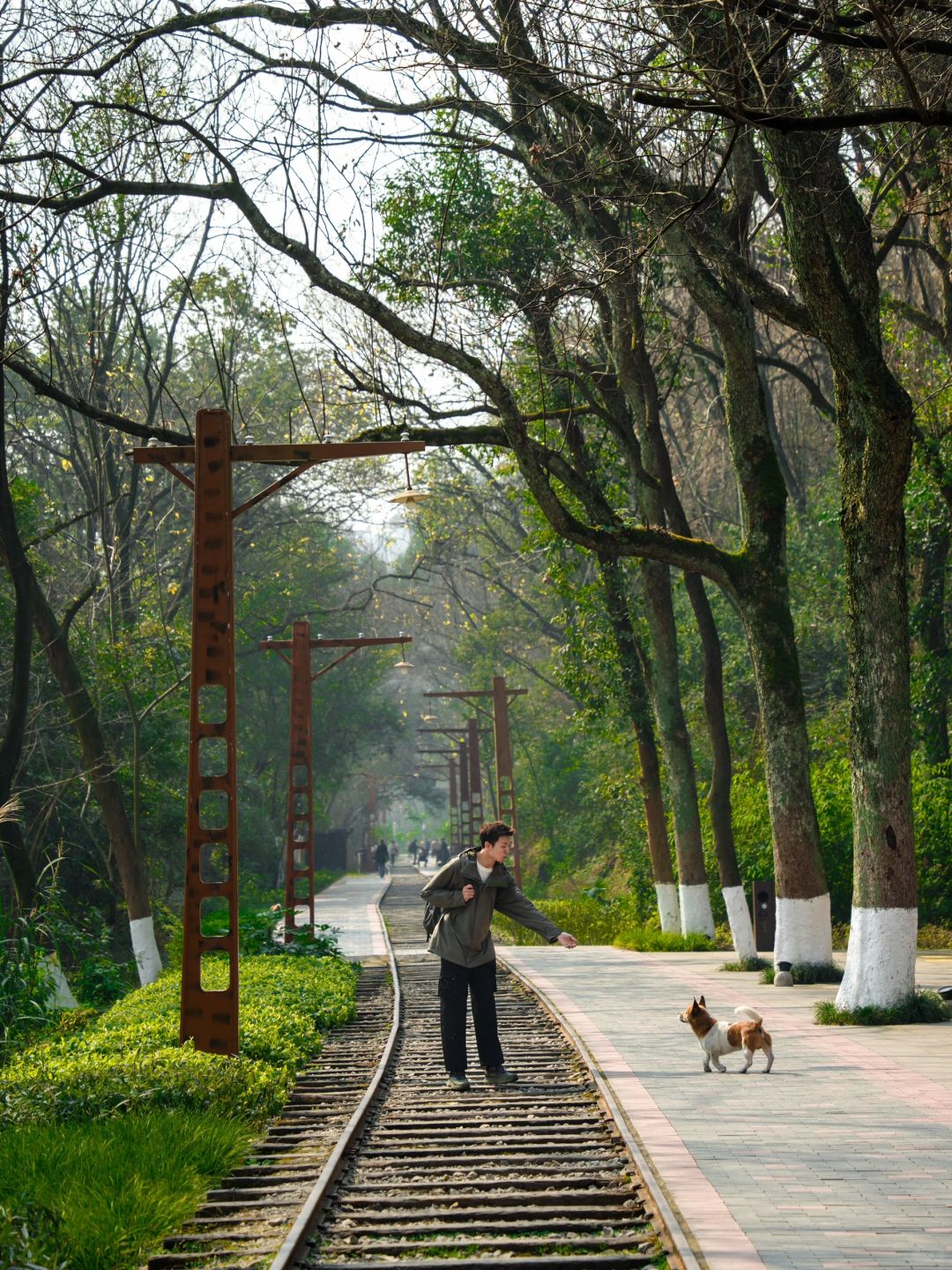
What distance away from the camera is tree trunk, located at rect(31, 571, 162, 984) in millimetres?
21891

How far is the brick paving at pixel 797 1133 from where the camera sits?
20.3 feet

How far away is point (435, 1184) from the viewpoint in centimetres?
777

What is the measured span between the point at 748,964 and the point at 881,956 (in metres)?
6.54

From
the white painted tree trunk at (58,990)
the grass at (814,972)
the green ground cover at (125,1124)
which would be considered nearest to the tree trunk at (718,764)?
the grass at (814,972)

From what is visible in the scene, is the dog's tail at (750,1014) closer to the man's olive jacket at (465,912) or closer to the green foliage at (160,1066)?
the man's olive jacket at (465,912)

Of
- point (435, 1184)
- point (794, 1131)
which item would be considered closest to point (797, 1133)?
point (794, 1131)

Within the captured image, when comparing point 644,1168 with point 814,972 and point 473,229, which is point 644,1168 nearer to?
point 814,972

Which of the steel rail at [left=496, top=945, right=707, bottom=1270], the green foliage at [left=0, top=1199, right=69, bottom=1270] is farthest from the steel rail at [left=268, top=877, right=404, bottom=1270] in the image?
the steel rail at [left=496, top=945, right=707, bottom=1270]

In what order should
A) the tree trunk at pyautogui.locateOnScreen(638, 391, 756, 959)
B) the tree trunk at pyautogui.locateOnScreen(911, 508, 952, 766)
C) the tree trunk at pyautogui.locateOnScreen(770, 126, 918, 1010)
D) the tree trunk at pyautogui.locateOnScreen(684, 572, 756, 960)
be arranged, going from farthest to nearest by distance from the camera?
the tree trunk at pyautogui.locateOnScreen(911, 508, 952, 766), the tree trunk at pyautogui.locateOnScreen(684, 572, 756, 960), the tree trunk at pyautogui.locateOnScreen(638, 391, 756, 959), the tree trunk at pyautogui.locateOnScreen(770, 126, 918, 1010)

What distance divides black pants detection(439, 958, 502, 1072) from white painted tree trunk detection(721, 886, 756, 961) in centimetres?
946

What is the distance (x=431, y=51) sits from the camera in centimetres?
1521

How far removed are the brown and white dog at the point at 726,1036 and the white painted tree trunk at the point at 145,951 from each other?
553 inches

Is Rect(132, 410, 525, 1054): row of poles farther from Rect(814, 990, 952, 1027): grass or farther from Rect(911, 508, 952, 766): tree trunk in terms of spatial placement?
Rect(911, 508, 952, 766): tree trunk

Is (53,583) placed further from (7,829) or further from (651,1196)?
(651,1196)
